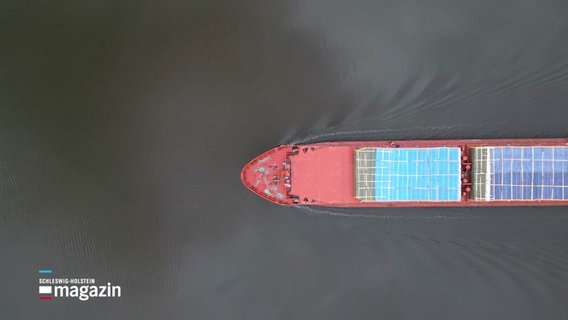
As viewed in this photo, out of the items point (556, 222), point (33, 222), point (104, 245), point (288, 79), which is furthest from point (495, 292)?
point (33, 222)

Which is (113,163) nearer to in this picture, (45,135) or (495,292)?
(45,135)

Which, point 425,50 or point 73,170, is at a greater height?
point 425,50

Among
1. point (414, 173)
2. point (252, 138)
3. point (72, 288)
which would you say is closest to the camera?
point (414, 173)

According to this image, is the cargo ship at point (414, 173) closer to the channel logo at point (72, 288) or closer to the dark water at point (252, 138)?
the dark water at point (252, 138)

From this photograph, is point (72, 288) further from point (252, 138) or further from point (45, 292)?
point (252, 138)

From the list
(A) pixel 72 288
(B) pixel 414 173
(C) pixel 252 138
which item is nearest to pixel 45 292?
(A) pixel 72 288

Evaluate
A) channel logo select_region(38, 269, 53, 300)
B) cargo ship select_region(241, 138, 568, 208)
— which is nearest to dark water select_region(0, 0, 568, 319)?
channel logo select_region(38, 269, 53, 300)
